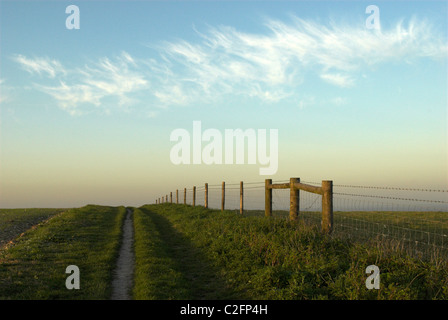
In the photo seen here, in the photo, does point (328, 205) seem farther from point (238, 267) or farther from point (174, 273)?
point (174, 273)

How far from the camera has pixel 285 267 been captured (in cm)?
886

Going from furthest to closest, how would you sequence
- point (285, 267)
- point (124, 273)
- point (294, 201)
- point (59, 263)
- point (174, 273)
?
1. point (294, 201)
2. point (59, 263)
3. point (124, 273)
4. point (174, 273)
5. point (285, 267)

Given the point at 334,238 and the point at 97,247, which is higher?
the point at 334,238

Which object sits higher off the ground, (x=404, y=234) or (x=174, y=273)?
(x=404, y=234)

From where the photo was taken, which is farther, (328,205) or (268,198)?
(268,198)

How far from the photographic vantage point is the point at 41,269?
10.6 metres

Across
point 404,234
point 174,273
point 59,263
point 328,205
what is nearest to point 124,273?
point 174,273

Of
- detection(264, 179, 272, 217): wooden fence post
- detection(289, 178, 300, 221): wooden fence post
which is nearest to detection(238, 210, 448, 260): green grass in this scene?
detection(289, 178, 300, 221): wooden fence post

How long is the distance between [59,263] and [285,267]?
7.16m

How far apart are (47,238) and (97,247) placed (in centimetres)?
304

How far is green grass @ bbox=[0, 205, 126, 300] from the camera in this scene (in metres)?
8.50

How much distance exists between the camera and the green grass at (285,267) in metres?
7.44
